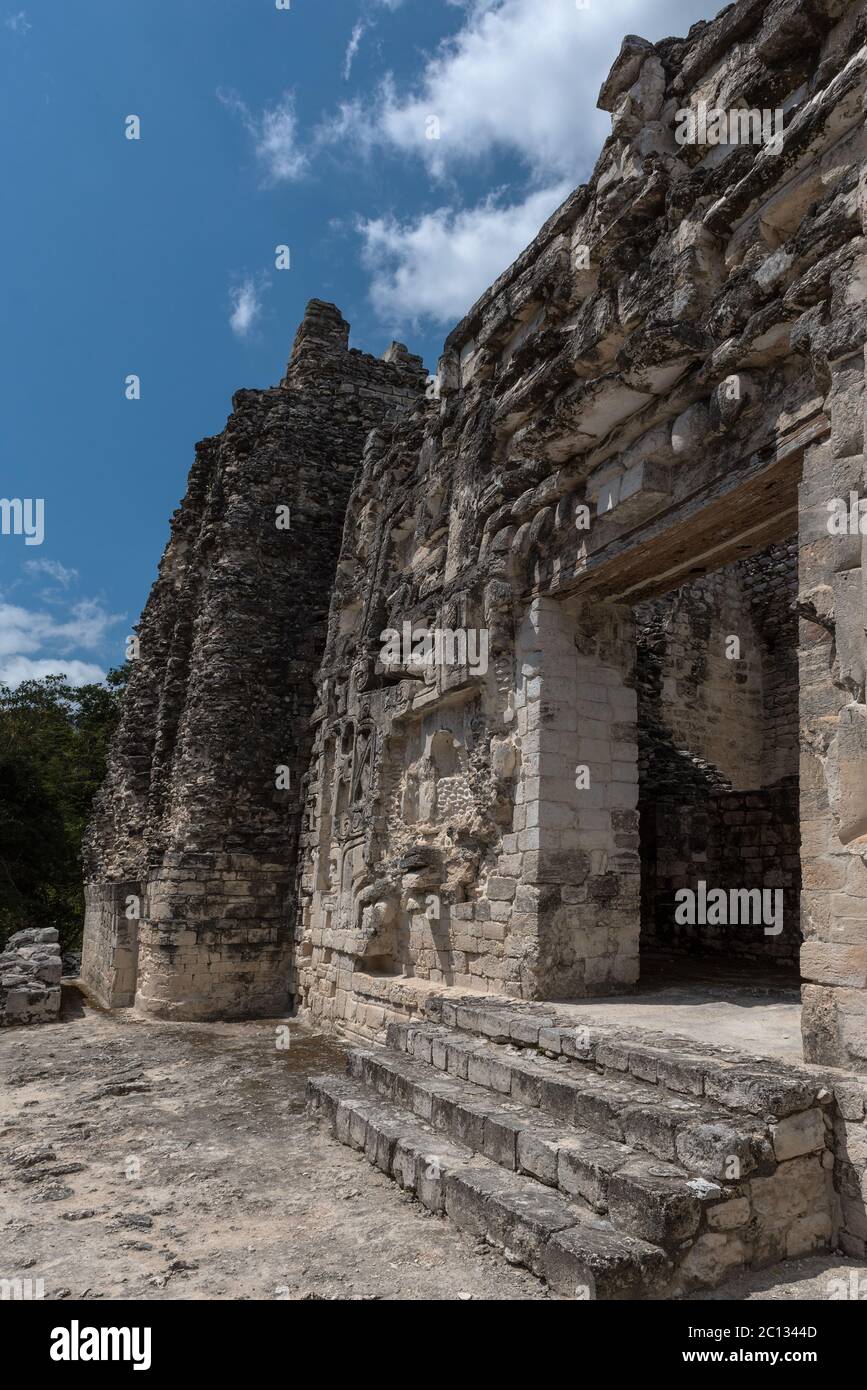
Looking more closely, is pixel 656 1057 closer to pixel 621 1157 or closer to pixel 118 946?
pixel 621 1157

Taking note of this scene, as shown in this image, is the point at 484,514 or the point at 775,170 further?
the point at 484,514

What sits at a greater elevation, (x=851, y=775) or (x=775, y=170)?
(x=775, y=170)

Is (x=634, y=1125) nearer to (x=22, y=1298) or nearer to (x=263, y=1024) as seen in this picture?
(x=22, y=1298)

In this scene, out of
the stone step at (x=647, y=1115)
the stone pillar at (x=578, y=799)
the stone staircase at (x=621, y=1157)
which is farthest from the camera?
the stone pillar at (x=578, y=799)

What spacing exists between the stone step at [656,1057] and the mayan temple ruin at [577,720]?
20 millimetres

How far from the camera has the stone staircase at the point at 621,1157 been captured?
3.22m

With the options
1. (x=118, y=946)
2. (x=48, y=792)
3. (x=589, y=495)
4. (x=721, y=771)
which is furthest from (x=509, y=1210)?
(x=48, y=792)

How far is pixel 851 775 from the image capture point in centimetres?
366

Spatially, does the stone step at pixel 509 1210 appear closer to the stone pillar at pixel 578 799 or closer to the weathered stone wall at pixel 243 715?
the stone pillar at pixel 578 799

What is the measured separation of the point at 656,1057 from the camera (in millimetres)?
4137

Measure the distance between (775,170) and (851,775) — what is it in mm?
3283

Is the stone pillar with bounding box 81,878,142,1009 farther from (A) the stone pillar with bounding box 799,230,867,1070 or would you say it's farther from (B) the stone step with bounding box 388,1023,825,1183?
(A) the stone pillar with bounding box 799,230,867,1070

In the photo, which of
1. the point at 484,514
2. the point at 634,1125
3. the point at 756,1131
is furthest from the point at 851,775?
the point at 484,514

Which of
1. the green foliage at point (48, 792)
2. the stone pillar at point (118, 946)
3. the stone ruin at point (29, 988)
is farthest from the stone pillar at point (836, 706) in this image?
the green foliage at point (48, 792)
